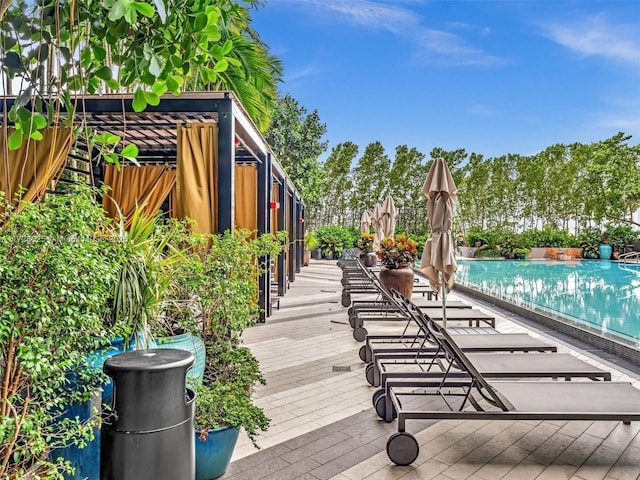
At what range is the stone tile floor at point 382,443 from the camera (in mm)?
2592

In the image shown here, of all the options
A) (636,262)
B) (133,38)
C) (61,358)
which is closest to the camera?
(133,38)

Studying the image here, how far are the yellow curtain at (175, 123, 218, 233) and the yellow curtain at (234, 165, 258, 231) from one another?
1934mm

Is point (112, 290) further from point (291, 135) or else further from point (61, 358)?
point (291, 135)

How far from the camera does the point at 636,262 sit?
19531 mm

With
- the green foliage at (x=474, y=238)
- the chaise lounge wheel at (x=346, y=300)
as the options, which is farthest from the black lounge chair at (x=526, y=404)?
the green foliage at (x=474, y=238)

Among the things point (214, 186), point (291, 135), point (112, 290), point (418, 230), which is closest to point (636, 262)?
point (418, 230)

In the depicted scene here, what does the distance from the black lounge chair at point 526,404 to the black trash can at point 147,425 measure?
1353mm

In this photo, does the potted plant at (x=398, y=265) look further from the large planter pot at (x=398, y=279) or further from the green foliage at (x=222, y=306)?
the green foliage at (x=222, y=306)

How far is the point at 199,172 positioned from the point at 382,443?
303 cm

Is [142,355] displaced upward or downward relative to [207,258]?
downward

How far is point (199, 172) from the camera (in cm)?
452

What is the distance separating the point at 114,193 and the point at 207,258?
3420mm

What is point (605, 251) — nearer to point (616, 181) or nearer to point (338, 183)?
point (616, 181)

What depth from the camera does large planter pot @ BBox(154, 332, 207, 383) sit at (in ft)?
8.88
